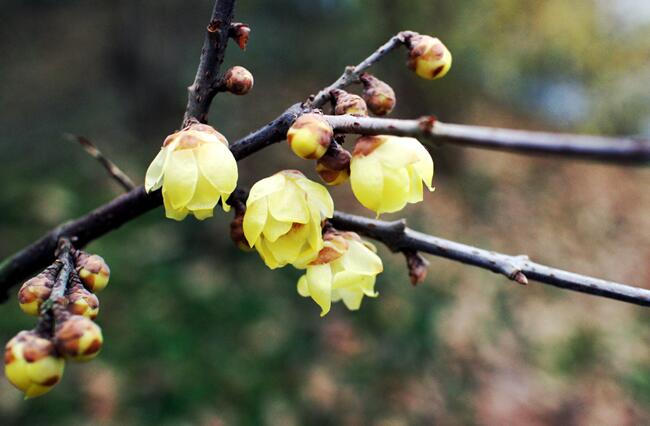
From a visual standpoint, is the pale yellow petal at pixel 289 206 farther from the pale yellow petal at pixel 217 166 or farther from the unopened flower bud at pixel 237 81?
the unopened flower bud at pixel 237 81

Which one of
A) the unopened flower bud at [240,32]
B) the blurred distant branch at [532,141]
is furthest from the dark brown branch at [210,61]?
the blurred distant branch at [532,141]

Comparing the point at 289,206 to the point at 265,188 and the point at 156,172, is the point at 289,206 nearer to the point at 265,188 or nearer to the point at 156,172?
the point at 265,188

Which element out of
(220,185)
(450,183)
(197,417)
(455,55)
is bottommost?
(450,183)

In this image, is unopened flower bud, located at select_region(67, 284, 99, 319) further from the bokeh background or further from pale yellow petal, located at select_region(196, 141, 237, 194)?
the bokeh background

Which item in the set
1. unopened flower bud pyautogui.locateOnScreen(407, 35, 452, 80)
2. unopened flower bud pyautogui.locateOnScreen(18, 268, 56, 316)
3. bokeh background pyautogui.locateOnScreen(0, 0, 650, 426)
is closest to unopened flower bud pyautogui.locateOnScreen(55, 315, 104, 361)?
unopened flower bud pyautogui.locateOnScreen(18, 268, 56, 316)

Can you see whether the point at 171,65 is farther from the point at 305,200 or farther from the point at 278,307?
the point at 305,200

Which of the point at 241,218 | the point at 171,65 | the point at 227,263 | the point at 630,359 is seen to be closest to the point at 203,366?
the point at 227,263
